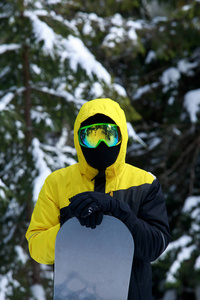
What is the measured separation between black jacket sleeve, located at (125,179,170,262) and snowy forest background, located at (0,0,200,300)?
96.7 inches

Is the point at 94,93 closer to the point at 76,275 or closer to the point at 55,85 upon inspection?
the point at 55,85

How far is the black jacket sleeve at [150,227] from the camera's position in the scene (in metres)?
1.71

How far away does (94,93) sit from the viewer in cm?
520

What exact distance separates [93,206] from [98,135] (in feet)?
1.31

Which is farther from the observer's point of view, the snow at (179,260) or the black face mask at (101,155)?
the snow at (179,260)

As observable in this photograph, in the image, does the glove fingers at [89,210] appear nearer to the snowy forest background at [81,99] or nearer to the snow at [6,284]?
the snowy forest background at [81,99]

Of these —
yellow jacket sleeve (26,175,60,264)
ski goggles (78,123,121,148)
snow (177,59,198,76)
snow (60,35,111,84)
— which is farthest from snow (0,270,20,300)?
snow (177,59,198,76)

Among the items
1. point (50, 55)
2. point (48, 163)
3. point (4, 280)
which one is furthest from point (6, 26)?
point (4, 280)

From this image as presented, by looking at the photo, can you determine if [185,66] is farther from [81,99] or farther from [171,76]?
[81,99]

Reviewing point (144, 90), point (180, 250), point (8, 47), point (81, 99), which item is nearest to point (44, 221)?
point (81, 99)

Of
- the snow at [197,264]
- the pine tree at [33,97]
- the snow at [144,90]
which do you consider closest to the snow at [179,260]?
the snow at [197,264]

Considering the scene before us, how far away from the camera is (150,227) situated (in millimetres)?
1758

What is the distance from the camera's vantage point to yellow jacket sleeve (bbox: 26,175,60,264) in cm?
185

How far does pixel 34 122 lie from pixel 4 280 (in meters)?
2.24
